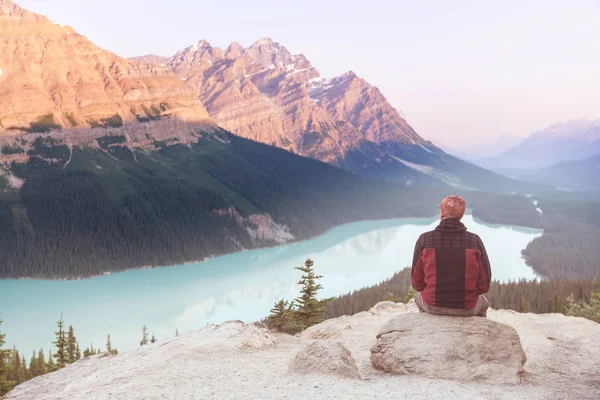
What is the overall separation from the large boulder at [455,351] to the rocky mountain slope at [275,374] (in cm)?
20

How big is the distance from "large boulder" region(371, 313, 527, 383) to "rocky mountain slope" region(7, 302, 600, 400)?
0.64 feet

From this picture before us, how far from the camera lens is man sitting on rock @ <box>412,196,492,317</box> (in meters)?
11.5

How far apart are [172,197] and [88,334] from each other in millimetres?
89363

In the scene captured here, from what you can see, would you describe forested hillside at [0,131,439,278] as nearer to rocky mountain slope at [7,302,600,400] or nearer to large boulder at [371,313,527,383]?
rocky mountain slope at [7,302,600,400]

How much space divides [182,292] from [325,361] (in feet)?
291

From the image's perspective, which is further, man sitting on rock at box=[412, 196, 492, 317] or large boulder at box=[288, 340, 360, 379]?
large boulder at box=[288, 340, 360, 379]

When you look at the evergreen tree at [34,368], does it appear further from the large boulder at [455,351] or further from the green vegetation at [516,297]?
the large boulder at [455,351]

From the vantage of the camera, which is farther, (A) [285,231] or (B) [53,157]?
(A) [285,231]

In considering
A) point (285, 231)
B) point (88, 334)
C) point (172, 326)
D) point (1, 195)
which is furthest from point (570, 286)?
point (1, 195)

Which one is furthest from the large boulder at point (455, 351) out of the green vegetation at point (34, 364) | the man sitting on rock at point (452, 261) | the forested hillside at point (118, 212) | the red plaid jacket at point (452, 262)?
the forested hillside at point (118, 212)

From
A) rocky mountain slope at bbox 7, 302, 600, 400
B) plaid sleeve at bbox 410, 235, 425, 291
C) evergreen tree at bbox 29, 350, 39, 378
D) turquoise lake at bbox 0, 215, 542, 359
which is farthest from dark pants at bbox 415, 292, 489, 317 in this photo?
turquoise lake at bbox 0, 215, 542, 359

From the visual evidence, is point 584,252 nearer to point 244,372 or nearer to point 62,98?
point 244,372

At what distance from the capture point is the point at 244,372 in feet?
41.2

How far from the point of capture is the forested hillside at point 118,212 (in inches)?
4560
